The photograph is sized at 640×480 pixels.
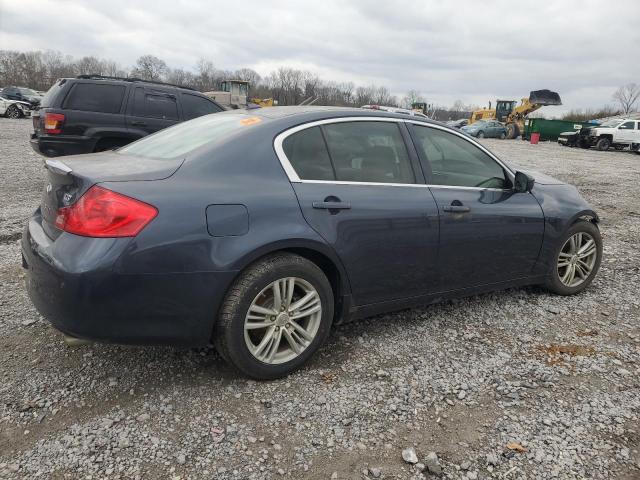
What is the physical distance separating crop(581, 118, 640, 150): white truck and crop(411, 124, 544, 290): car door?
2941 centimetres

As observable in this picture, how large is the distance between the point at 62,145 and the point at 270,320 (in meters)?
6.00

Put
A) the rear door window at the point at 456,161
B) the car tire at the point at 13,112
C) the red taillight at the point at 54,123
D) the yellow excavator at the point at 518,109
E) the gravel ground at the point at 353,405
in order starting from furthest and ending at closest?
the yellow excavator at the point at 518,109 < the car tire at the point at 13,112 < the red taillight at the point at 54,123 < the rear door window at the point at 456,161 < the gravel ground at the point at 353,405

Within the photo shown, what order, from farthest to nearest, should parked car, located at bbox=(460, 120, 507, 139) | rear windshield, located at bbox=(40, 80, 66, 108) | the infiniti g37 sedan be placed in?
parked car, located at bbox=(460, 120, 507, 139)
rear windshield, located at bbox=(40, 80, 66, 108)
the infiniti g37 sedan

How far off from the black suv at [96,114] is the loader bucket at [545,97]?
1580 inches

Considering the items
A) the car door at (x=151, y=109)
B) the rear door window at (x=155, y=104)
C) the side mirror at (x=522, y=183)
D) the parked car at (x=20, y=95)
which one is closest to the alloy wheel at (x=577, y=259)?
the side mirror at (x=522, y=183)

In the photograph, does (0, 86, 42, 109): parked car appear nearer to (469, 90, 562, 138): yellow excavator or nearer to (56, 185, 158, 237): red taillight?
(469, 90, 562, 138): yellow excavator

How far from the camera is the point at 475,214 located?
3486mm

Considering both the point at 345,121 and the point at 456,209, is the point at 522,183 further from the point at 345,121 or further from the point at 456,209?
the point at 345,121

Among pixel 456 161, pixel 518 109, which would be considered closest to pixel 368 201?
pixel 456 161

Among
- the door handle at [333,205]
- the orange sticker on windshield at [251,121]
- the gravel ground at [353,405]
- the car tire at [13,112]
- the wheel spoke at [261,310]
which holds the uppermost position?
the car tire at [13,112]

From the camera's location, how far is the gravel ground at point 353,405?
2.22 m

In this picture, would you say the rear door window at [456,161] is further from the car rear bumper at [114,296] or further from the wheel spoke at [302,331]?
the car rear bumper at [114,296]

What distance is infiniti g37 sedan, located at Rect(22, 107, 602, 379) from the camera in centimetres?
234

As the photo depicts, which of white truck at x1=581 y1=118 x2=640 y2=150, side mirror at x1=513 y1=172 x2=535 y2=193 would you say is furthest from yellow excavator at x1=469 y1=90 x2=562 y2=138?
side mirror at x1=513 y1=172 x2=535 y2=193
